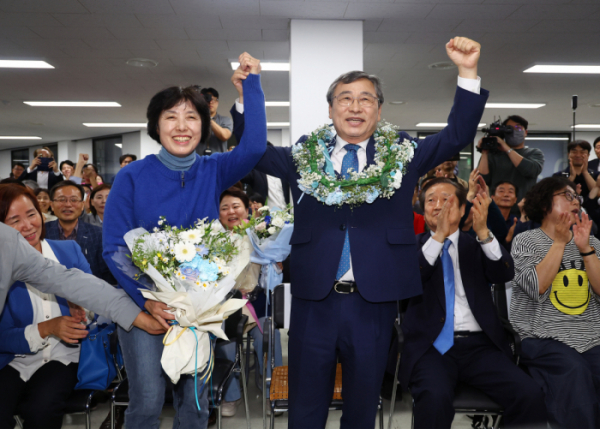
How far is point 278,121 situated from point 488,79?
5.83 meters

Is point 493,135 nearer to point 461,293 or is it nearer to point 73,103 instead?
point 461,293

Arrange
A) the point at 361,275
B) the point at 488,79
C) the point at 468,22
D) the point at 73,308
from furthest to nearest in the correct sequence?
1. the point at 488,79
2. the point at 468,22
3. the point at 73,308
4. the point at 361,275

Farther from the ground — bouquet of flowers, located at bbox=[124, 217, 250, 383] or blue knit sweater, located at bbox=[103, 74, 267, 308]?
blue knit sweater, located at bbox=[103, 74, 267, 308]

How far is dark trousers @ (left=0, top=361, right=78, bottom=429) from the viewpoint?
2.22m

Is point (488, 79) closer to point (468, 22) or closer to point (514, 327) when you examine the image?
point (468, 22)

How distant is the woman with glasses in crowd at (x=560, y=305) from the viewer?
250 cm

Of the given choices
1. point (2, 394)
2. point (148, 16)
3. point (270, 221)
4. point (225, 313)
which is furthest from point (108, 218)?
point (148, 16)

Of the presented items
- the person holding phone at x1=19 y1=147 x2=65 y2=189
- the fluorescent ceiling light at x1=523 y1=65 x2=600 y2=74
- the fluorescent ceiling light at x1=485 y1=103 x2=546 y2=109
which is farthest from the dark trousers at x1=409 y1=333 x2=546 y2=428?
the fluorescent ceiling light at x1=485 y1=103 x2=546 y2=109

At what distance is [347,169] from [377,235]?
32cm

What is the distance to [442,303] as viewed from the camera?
2.60m

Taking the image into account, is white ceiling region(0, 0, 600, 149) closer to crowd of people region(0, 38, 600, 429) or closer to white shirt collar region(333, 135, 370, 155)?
crowd of people region(0, 38, 600, 429)

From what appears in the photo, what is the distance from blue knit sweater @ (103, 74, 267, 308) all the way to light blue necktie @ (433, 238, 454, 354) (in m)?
1.35

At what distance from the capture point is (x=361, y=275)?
1.90 m

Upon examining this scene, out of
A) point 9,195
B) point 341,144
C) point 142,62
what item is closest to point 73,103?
point 142,62
